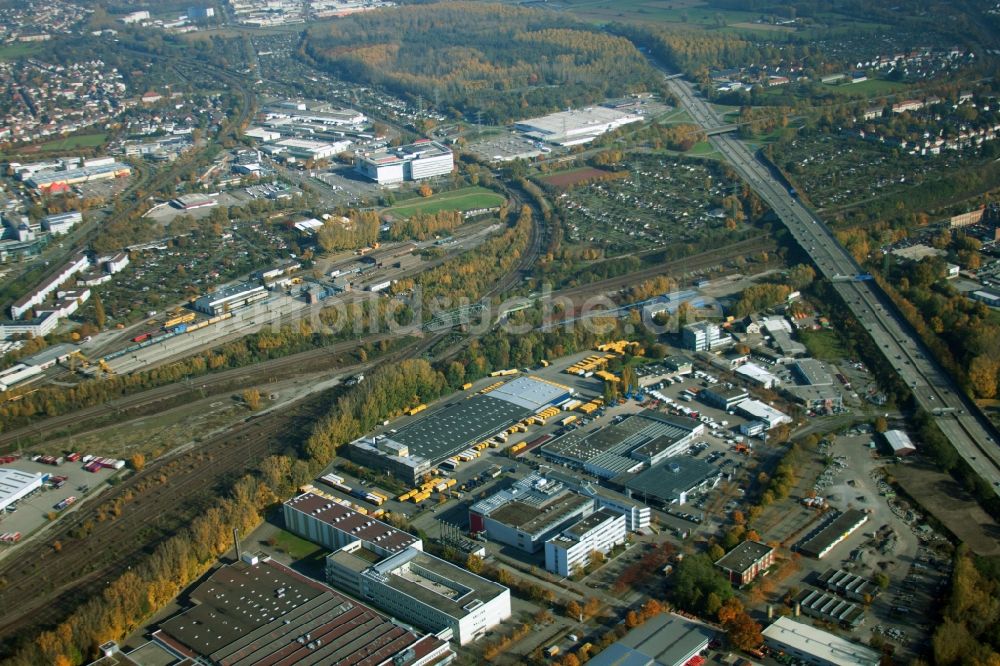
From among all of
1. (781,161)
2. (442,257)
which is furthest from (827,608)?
(781,161)

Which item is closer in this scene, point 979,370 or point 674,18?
point 979,370

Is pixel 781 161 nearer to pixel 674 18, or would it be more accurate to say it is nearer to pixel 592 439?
pixel 592 439

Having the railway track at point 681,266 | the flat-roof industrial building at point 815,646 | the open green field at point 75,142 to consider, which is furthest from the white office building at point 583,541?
the open green field at point 75,142

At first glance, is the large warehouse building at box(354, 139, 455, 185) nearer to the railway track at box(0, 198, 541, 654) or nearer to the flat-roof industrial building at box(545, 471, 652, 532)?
the railway track at box(0, 198, 541, 654)

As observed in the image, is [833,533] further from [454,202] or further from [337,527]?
[454,202]

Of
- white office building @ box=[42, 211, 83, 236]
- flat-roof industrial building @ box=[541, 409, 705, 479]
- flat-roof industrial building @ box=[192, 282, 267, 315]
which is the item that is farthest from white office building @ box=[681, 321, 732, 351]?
white office building @ box=[42, 211, 83, 236]
